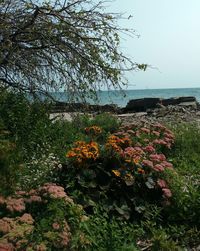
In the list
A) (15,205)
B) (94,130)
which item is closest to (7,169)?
(15,205)

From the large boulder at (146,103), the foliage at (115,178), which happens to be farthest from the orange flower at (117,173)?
the large boulder at (146,103)

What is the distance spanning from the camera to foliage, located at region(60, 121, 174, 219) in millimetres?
5180

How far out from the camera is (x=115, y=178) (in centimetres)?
546

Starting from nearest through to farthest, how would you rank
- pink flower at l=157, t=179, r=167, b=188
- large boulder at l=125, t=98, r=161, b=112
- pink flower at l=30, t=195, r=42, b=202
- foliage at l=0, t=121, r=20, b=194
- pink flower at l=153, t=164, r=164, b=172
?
pink flower at l=30, t=195, r=42, b=202, foliage at l=0, t=121, r=20, b=194, pink flower at l=157, t=179, r=167, b=188, pink flower at l=153, t=164, r=164, b=172, large boulder at l=125, t=98, r=161, b=112

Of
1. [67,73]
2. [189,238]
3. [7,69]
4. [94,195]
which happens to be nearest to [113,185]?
[94,195]

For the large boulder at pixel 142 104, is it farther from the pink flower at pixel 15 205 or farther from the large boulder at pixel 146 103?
the pink flower at pixel 15 205

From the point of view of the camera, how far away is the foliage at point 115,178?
5.18 metres

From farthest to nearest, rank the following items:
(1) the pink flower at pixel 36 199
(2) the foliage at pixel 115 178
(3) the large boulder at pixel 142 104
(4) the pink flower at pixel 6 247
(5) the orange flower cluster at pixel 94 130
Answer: (3) the large boulder at pixel 142 104
(5) the orange flower cluster at pixel 94 130
(2) the foliage at pixel 115 178
(1) the pink flower at pixel 36 199
(4) the pink flower at pixel 6 247

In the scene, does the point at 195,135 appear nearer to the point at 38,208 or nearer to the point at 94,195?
the point at 94,195

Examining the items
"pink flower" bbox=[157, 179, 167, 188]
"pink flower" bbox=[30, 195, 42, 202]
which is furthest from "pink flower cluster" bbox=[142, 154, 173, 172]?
"pink flower" bbox=[30, 195, 42, 202]

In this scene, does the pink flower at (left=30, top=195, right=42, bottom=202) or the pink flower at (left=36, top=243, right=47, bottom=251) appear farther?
the pink flower at (left=30, top=195, right=42, bottom=202)

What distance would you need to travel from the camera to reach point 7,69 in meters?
9.14

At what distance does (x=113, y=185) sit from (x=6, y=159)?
1217 millimetres

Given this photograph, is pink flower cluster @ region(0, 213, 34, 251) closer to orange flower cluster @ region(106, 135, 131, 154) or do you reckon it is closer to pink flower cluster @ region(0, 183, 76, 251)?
pink flower cluster @ region(0, 183, 76, 251)
